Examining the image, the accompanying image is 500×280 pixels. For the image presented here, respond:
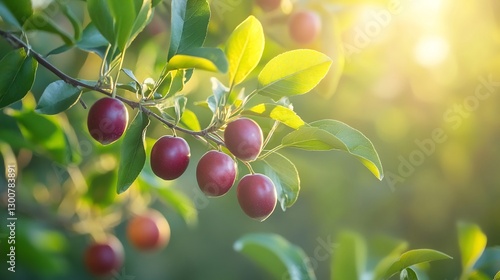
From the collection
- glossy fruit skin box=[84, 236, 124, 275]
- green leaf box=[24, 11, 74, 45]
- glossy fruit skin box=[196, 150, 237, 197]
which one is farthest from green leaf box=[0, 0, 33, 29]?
glossy fruit skin box=[84, 236, 124, 275]

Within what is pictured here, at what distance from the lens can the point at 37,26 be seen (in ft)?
3.60

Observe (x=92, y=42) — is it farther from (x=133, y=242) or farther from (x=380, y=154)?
(x=380, y=154)

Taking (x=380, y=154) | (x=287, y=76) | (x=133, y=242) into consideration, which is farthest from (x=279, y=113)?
(x=380, y=154)

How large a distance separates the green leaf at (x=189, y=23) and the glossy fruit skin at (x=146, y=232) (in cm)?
132

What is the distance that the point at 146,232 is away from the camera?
2.28 m

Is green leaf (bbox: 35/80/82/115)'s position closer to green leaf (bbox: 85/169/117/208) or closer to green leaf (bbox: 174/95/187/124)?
green leaf (bbox: 174/95/187/124)

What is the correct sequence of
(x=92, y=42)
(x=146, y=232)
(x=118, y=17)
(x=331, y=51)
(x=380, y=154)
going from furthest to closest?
1. (x=380, y=154)
2. (x=146, y=232)
3. (x=331, y=51)
4. (x=92, y=42)
5. (x=118, y=17)

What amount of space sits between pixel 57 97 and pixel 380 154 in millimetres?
2296

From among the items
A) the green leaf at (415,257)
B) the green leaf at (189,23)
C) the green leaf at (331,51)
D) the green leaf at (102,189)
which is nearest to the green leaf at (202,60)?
the green leaf at (189,23)

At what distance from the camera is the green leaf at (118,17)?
1.02 metres

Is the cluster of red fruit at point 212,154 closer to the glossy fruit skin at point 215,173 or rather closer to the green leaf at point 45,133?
the glossy fruit skin at point 215,173

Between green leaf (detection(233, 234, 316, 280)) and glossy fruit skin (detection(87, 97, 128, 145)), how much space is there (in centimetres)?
66

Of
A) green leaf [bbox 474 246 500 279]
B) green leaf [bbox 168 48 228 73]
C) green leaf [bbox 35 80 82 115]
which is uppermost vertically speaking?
green leaf [bbox 168 48 228 73]

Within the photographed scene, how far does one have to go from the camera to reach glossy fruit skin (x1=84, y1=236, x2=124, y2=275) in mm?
2152
